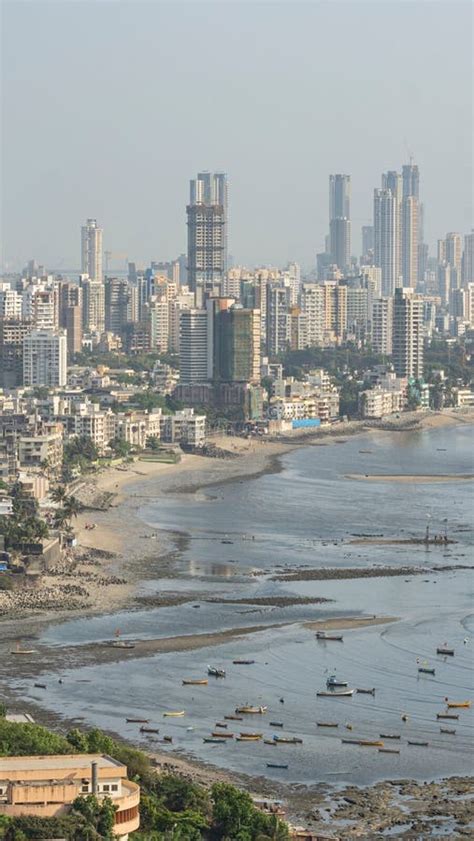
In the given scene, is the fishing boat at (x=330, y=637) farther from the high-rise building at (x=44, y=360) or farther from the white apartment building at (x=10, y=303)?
the white apartment building at (x=10, y=303)

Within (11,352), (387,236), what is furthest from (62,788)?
(387,236)

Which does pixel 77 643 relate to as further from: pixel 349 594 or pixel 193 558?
pixel 193 558

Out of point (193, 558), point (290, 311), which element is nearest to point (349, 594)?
point (193, 558)

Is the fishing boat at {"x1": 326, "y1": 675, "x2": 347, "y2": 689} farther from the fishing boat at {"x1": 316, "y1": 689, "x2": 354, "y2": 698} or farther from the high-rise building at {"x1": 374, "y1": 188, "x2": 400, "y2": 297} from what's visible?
the high-rise building at {"x1": 374, "y1": 188, "x2": 400, "y2": 297}

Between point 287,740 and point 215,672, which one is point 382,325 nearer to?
point 215,672

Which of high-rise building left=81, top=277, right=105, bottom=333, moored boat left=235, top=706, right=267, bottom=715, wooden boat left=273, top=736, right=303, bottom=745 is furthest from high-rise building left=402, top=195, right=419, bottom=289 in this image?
wooden boat left=273, top=736, right=303, bottom=745

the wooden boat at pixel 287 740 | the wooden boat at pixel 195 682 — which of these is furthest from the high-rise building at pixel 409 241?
the wooden boat at pixel 287 740
